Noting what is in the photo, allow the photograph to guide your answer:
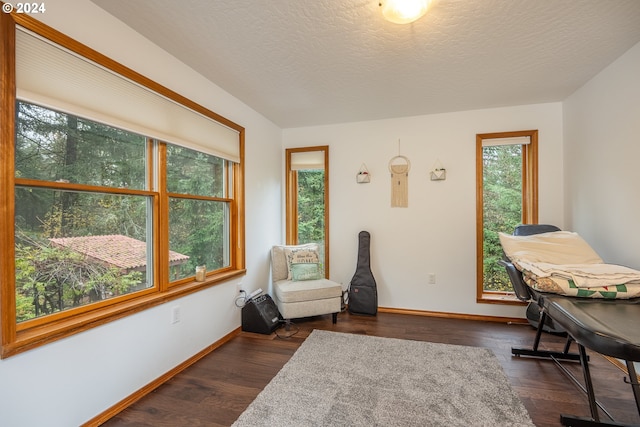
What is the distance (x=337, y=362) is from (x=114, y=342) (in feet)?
5.18

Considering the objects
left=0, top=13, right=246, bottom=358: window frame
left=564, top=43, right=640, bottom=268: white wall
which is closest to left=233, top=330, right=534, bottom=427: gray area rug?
left=0, top=13, right=246, bottom=358: window frame

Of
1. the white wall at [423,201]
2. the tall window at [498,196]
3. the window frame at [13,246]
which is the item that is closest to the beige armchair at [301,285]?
the white wall at [423,201]

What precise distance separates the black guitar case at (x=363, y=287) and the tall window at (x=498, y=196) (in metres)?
1.24

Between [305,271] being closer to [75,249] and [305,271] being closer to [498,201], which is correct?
[75,249]

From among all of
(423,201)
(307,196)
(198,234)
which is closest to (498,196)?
(423,201)

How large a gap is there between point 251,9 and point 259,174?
Answer: 76.4 inches

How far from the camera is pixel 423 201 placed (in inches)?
135

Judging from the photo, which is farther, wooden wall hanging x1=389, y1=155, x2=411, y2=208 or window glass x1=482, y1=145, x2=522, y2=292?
wooden wall hanging x1=389, y1=155, x2=411, y2=208

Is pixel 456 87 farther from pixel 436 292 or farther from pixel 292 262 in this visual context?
pixel 292 262

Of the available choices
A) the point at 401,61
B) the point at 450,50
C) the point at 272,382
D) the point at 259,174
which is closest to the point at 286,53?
the point at 401,61

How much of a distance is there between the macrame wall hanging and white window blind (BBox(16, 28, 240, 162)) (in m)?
2.30

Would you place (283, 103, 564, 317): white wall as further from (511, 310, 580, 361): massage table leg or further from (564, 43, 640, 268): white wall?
(511, 310, 580, 361): massage table leg

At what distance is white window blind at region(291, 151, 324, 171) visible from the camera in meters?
3.84

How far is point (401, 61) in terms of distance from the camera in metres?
2.18
